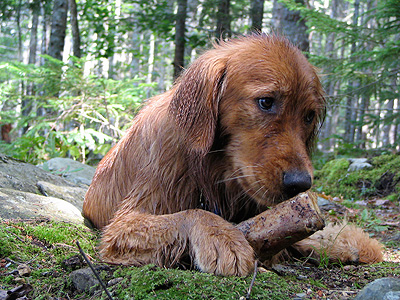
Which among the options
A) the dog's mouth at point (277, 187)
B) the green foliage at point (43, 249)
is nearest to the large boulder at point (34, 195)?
the green foliage at point (43, 249)

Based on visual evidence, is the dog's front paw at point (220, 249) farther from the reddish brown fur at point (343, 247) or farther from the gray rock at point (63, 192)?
the gray rock at point (63, 192)

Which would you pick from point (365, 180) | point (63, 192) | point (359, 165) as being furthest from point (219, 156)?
point (359, 165)

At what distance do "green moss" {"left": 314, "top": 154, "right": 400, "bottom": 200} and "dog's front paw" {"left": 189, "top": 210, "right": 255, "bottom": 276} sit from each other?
5.59 metres

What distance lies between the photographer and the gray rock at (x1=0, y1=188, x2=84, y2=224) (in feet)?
12.5

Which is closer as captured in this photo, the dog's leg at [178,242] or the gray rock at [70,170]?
the dog's leg at [178,242]

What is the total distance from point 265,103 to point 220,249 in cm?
119

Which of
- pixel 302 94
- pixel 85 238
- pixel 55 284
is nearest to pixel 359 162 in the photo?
pixel 302 94

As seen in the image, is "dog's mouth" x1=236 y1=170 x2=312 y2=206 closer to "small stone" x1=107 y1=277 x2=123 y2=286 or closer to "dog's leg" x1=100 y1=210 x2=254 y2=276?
"dog's leg" x1=100 y1=210 x2=254 y2=276

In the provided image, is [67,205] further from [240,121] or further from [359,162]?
[359,162]

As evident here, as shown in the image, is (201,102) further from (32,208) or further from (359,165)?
(359,165)

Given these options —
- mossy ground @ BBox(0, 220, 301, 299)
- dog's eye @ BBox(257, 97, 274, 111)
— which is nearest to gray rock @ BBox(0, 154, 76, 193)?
mossy ground @ BBox(0, 220, 301, 299)

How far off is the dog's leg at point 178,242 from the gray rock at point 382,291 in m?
0.76

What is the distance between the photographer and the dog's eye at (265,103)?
304 cm

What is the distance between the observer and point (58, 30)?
37.0ft
